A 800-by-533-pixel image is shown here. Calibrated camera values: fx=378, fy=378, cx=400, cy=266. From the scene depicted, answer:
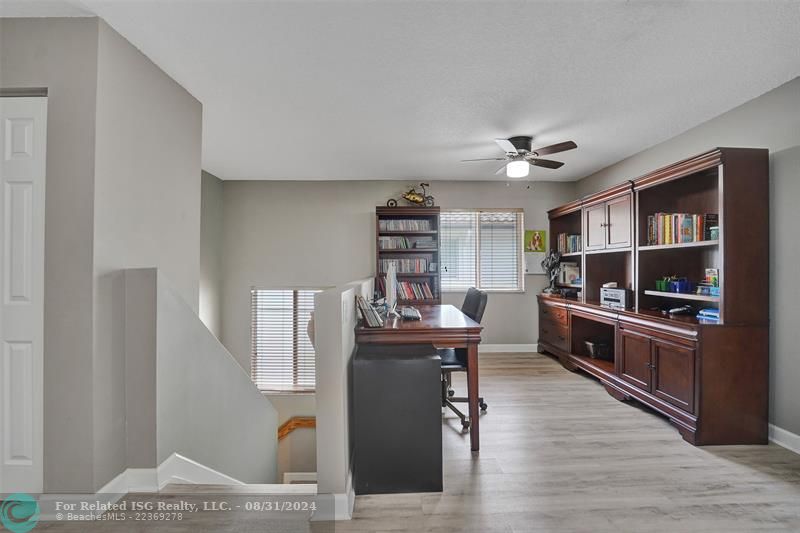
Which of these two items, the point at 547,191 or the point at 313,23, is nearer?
the point at 313,23

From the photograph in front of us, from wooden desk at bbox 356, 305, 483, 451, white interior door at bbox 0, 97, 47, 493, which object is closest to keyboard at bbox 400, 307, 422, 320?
wooden desk at bbox 356, 305, 483, 451

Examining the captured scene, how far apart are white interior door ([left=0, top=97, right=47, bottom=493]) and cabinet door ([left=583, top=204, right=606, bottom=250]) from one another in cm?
461

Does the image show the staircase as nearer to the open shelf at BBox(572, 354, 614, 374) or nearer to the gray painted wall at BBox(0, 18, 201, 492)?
the gray painted wall at BBox(0, 18, 201, 492)

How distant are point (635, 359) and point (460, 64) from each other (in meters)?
2.83

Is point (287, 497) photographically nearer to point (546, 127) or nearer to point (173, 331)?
point (173, 331)

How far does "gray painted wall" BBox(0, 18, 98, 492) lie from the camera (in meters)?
1.86

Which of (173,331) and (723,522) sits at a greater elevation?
(173,331)

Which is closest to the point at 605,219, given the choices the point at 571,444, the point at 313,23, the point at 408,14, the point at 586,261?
the point at 586,261

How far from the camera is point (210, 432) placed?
2.57m

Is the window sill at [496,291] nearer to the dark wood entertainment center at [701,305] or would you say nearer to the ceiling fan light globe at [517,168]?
the dark wood entertainment center at [701,305]

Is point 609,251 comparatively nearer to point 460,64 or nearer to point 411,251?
point 411,251

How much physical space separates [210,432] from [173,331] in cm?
82

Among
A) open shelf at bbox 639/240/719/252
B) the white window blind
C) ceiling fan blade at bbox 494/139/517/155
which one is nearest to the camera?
open shelf at bbox 639/240/719/252

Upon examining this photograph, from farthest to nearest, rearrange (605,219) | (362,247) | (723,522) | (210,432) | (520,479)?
(362,247) → (605,219) → (210,432) → (520,479) → (723,522)
